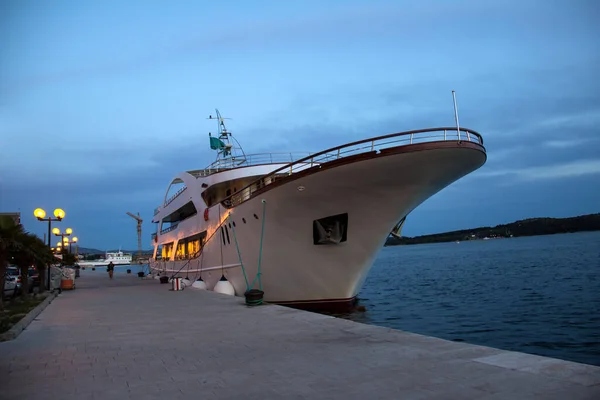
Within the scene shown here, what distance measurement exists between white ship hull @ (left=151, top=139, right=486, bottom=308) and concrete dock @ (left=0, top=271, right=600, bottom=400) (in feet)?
15.9

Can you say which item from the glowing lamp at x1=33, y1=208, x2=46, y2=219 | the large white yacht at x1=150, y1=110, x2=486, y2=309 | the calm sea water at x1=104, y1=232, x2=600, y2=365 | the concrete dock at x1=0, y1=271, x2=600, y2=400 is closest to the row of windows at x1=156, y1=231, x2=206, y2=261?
the large white yacht at x1=150, y1=110, x2=486, y2=309

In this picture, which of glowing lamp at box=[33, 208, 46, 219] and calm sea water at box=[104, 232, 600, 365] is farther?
glowing lamp at box=[33, 208, 46, 219]

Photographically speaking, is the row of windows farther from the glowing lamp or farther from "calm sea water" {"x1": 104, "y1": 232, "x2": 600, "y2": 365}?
"calm sea water" {"x1": 104, "y1": 232, "x2": 600, "y2": 365}

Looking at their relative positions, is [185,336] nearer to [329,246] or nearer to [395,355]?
[395,355]

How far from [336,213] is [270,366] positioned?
8885 mm

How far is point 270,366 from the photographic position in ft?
21.0

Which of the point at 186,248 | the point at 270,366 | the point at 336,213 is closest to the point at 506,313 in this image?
the point at 336,213

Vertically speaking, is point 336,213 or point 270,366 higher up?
point 336,213

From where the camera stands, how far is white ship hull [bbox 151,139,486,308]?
523 inches

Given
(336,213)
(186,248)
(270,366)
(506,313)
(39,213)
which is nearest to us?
(270,366)

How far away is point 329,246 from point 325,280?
1265mm

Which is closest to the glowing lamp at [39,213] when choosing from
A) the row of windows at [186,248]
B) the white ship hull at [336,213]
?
the row of windows at [186,248]

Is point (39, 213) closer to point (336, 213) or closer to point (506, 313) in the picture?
point (336, 213)

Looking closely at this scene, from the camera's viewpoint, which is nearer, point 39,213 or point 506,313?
point 506,313
